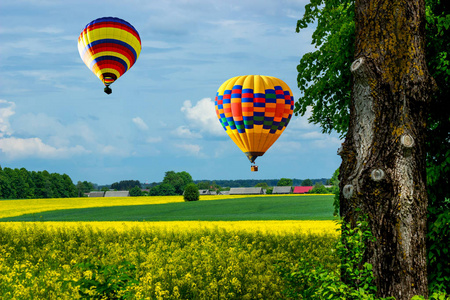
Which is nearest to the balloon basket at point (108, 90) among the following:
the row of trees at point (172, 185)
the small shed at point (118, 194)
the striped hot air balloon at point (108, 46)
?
the striped hot air balloon at point (108, 46)

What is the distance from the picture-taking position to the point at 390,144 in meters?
6.42

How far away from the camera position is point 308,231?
18516 millimetres

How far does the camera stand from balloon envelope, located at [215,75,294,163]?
34.1 metres

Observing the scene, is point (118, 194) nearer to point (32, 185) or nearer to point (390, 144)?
point (32, 185)

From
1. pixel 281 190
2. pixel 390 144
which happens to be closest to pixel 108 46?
pixel 390 144

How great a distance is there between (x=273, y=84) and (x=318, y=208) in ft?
67.5

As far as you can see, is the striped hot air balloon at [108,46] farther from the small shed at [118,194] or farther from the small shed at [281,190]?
the small shed at [281,190]

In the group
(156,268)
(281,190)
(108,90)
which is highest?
(108,90)

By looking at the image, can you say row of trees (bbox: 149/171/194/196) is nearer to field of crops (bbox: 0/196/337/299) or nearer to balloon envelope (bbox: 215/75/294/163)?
balloon envelope (bbox: 215/75/294/163)

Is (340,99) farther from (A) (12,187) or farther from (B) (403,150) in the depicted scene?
(A) (12,187)

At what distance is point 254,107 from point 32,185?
7442 cm

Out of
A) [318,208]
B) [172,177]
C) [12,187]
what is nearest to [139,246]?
[318,208]

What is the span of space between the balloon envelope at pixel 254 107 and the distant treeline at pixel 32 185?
69.0 meters

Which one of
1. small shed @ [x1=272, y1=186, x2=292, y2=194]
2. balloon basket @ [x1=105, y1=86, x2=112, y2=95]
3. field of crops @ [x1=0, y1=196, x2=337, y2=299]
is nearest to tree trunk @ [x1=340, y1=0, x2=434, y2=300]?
field of crops @ [x1=0, y1=196, x2=337, y2=299]
